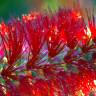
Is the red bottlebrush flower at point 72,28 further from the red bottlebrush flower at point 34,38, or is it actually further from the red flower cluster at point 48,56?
the red bottlebrush flower at point 34,38

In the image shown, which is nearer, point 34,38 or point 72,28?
point 34,38

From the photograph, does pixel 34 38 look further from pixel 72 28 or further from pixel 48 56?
pixel 72 28

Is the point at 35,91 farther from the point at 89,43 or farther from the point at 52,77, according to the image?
the point at 89,43

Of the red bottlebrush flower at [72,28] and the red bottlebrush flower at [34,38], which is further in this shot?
the red bottlebrush flower at [72,28]

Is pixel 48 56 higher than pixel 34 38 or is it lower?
lower

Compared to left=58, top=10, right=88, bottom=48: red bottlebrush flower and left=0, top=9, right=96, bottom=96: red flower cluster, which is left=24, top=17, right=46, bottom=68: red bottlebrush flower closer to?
left=0, top=9, right=96, bottom=96: red flower cluster

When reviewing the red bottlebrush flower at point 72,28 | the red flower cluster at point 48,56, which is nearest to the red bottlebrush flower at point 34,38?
the red flower cluster at point 48,56

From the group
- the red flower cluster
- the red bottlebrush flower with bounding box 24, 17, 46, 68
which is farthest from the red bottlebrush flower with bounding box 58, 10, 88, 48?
the red bottlebrush flower with bounding box 24, 17, 46, 68

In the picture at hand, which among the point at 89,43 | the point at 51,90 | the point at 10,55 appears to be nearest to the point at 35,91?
the point at 51,90

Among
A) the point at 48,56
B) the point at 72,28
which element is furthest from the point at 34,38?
the point at 72,28
